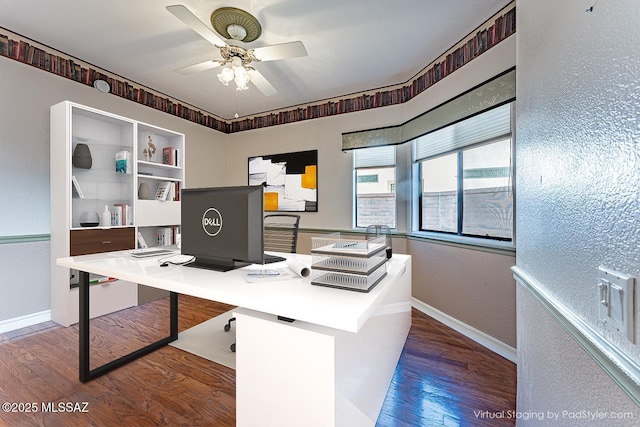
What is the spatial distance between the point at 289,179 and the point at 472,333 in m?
3.07

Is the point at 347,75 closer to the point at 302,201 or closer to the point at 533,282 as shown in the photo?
the point at 302,201

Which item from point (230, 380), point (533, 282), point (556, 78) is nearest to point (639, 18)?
point (556, 78)

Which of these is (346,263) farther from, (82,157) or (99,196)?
(99,196)

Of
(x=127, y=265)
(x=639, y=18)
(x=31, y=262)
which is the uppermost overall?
(x=639, y=18)

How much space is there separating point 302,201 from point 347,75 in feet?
6.04

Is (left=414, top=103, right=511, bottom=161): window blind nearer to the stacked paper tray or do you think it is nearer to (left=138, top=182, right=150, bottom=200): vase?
the stacked paper tray

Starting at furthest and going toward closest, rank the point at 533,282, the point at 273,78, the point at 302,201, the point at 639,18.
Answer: the point at 302,201 → the point at 273,78 → the point at 533,282 → the point at 639,18

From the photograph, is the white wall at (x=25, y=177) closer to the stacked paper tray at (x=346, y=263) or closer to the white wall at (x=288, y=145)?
the white wall at (x=288, y=145)

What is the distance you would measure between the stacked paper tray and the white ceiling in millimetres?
1949

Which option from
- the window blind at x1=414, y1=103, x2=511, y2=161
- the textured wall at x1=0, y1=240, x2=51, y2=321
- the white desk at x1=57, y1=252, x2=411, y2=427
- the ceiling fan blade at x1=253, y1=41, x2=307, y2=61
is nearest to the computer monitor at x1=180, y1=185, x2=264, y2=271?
the white desk at x1=57, y1=252, x2=411, y2=427

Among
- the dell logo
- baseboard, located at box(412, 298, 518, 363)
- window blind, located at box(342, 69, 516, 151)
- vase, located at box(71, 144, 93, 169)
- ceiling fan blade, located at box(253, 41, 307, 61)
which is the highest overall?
ceiling fan blade, located at box(253, 41, 307, 61)

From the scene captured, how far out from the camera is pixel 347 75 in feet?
10.4

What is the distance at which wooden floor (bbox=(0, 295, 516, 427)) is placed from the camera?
1441 mm

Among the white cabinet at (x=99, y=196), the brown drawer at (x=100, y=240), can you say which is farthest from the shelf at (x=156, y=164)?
the brown drawer at (x=100, y=240)
